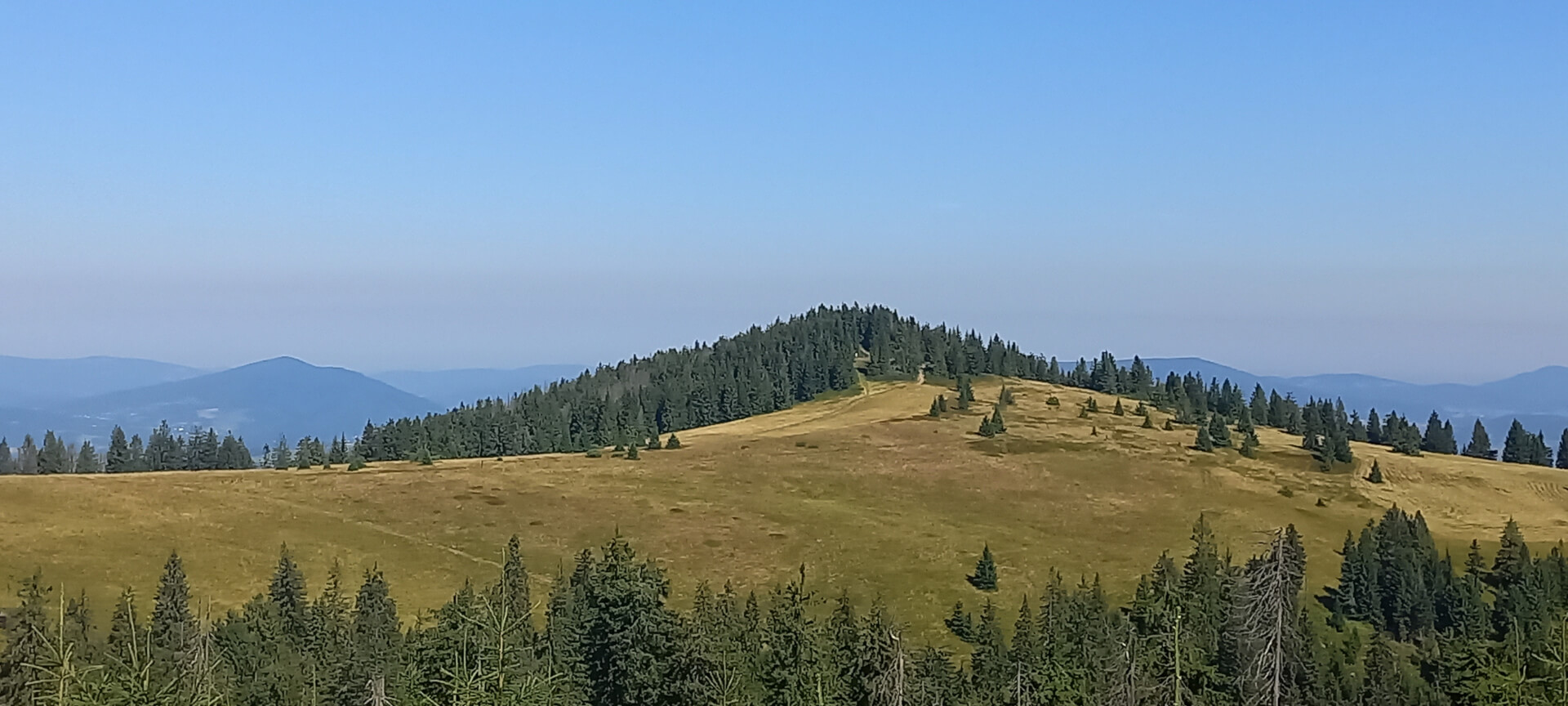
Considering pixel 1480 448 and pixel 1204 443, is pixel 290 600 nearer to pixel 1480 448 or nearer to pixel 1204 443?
pixel 1204 443

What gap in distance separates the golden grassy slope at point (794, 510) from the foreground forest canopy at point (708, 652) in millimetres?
9178

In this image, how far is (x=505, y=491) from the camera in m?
108

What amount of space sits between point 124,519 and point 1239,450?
122m

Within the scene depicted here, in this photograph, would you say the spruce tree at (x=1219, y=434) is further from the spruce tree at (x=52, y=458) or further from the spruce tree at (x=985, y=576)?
the spruce tree at (x=52, y=458)

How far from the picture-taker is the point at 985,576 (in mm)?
86000

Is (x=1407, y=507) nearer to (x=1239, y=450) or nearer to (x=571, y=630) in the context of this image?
(x=1239, y=450)

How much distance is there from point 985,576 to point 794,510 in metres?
25.2

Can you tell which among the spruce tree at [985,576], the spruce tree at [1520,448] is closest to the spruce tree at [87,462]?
the spruce tree at [985,576]

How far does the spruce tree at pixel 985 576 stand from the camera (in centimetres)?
8569

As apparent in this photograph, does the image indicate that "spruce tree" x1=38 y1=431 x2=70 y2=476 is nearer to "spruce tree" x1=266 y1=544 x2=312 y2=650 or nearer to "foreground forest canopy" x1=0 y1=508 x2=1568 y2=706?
"foreground forest canopy" x1=0 y1=508 x2=1568 y2=706

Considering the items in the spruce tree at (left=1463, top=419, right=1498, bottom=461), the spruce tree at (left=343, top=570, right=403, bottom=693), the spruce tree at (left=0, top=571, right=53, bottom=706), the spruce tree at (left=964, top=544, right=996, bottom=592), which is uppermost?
the spruce tree at (left=1463, top=419, right=1498, bottom=461)

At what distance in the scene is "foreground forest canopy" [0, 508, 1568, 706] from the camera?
21.9m

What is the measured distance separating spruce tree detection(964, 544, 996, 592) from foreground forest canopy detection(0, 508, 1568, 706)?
700cm

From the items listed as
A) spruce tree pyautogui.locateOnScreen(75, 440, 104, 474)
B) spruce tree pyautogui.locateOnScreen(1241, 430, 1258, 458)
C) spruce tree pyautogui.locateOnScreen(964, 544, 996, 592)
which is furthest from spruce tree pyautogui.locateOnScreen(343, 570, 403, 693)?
spruce tree pyautogui.locateOnScreen(75, 440, 104, 474)
